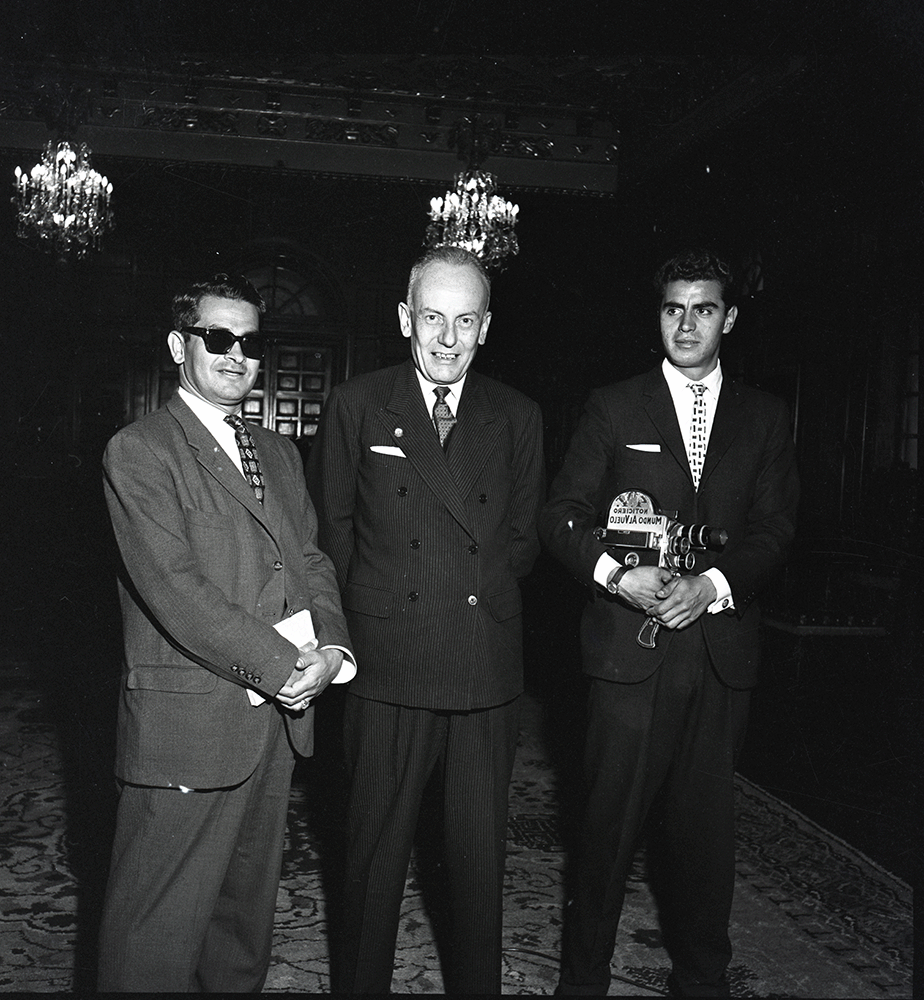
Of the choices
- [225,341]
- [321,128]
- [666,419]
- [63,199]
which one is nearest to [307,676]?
[225,341]

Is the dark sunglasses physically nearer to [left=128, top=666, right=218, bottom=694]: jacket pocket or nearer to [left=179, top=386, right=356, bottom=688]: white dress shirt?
[left=179, top=386, right=356, bottom=688]: white dress shirt

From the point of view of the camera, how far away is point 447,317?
231 cm

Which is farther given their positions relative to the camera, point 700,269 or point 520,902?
point 520,902

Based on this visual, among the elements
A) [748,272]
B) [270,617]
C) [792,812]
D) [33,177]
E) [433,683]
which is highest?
[33,177]

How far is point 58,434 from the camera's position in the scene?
11.2m

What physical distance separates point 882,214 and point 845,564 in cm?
231

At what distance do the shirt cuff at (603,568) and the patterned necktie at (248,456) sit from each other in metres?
0.83

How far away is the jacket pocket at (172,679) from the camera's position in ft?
6.61

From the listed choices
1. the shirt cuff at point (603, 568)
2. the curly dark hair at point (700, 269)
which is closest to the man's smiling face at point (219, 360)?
the shirt cuff at point (603, 568)

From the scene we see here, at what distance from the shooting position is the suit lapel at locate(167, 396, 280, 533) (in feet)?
6.87

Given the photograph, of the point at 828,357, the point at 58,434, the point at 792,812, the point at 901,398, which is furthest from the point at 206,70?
the point at 792,812

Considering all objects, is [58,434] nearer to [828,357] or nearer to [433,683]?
[828,357]

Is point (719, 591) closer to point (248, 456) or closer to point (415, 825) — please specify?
point (415, 825)

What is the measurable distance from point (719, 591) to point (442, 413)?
0.81m
